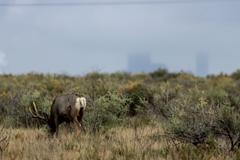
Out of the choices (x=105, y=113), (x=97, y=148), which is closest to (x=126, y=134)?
(x=105, y=113)

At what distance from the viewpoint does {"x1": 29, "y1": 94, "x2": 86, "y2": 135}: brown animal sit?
17656 millimetres

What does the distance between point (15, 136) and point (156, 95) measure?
1009cm

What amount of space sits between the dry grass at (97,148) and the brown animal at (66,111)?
0.71m

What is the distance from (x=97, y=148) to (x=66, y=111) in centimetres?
450

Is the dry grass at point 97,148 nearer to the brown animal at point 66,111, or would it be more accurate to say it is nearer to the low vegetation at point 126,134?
the low vegetation at point 126,134

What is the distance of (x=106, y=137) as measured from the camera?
16.3 meters

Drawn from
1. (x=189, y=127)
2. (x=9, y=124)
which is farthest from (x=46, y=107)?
(x=189, y=127)

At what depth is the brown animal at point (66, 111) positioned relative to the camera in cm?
1766

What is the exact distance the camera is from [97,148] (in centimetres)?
1355

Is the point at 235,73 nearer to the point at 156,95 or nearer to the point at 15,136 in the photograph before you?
the point at 156,95

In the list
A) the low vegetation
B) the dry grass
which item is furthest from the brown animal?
the dry grass

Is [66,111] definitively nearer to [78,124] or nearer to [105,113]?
[78,124]

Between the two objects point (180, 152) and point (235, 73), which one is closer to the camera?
point (180, 152)

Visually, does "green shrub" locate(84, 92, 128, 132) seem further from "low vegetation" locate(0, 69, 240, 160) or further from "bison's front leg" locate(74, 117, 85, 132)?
"bison's front leg" locate(74, 117, 85, 132)
